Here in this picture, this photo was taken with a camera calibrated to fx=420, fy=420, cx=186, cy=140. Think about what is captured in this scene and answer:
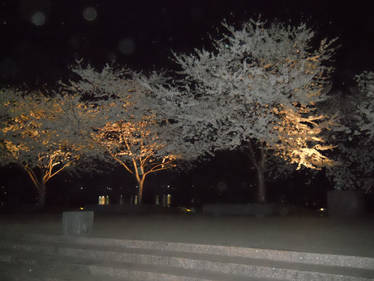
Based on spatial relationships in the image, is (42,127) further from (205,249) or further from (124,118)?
(205,249)

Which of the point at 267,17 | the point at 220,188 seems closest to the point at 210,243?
the point at 267,17

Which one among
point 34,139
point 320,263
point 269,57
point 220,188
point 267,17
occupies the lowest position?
point 320,263

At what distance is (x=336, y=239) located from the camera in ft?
32.5

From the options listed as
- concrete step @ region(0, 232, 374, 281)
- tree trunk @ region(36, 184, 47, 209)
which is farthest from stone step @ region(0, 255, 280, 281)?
tree trunk @ region(36, 184, 47, 209)

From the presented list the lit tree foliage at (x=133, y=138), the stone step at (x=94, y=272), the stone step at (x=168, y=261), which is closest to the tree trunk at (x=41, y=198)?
the lit tree foliage at (x=133, y=138)

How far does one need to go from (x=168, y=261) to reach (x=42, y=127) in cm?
1776

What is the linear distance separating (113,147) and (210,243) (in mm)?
16186

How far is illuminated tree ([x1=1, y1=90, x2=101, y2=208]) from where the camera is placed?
23.6 metres

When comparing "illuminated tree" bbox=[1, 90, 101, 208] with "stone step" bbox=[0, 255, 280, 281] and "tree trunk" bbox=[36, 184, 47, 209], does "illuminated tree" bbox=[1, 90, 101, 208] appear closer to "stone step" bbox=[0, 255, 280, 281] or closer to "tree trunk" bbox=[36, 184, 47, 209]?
"tree trunk" bbox=[36, 184, 47, 209]

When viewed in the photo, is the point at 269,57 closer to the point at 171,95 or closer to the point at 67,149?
the point at 171,95

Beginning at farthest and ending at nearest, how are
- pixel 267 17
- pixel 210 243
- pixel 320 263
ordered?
pixel 267 17
pixel 210 243
pixel 320 263

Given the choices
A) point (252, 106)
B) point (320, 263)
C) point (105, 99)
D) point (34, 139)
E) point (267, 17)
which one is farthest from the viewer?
point (105, 99)

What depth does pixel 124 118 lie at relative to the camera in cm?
2395

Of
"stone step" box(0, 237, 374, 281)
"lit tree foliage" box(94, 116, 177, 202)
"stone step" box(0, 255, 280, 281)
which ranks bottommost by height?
"stone step" box(0, 255, 280, 281)
